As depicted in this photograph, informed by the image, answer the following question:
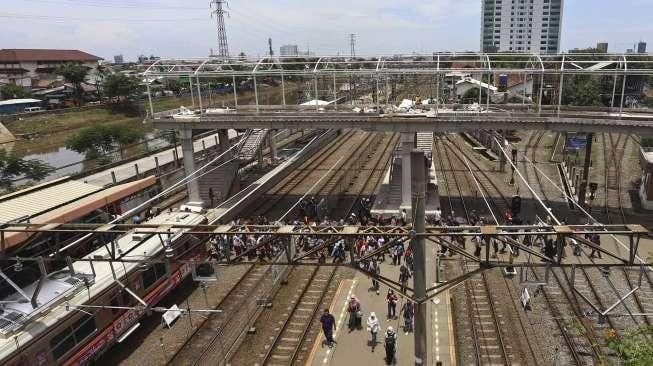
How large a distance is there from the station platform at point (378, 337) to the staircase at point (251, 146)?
654 inches

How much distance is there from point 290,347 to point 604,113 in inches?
837

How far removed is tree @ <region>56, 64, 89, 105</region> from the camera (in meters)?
70.0

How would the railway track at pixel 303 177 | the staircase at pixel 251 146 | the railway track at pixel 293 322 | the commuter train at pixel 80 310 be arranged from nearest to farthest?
1. the commuter train at pixel 80 310
2. the railway track at pixel 293 322
3. the railway track at pixel 303 177
4. the staircase at pixel 251 146

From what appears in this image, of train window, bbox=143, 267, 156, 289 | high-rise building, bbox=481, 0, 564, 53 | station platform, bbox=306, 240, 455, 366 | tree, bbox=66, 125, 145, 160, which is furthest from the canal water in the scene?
high-rise building, bbox=481, 0, 564, 53

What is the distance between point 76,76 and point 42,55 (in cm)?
4437

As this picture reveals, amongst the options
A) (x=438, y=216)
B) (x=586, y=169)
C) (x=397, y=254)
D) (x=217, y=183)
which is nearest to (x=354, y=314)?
(x=397, y=254)

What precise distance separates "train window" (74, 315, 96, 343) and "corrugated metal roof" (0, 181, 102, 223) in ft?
14.8

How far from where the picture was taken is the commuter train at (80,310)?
39.6 feet

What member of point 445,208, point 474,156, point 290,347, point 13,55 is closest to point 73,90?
point 13,55

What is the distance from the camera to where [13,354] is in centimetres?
1158

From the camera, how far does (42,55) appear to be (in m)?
105

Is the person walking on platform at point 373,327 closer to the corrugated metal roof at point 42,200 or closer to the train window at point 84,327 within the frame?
→ the train window at point 84,327

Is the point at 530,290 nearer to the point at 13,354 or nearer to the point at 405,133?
the point at 405,133

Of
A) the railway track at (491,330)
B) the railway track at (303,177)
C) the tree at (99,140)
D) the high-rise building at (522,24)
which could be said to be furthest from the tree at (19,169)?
the high-rise building at (522,24)
